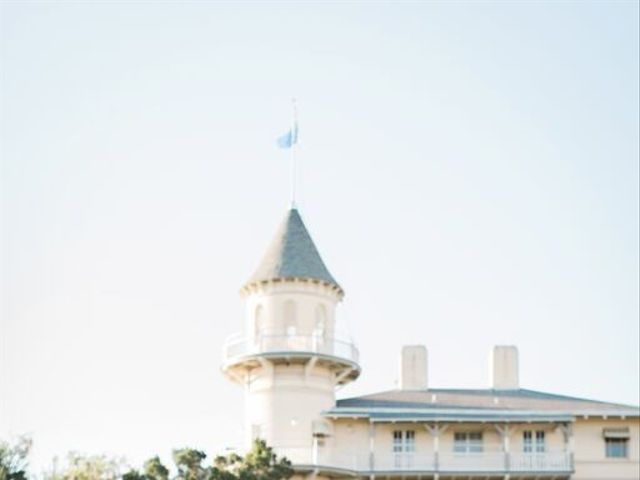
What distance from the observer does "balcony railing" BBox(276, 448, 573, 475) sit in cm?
5241

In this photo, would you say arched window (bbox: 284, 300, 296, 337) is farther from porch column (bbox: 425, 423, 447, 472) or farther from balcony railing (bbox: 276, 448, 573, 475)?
porch column (bbox: 425, 423, 447, 472)

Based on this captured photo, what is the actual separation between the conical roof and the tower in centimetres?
4

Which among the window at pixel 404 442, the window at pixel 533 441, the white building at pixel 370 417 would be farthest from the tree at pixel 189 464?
the window at pixel 533 441

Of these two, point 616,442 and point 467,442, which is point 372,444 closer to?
point 467,442

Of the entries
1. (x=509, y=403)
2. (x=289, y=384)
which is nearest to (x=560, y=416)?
(x=509, y=403)

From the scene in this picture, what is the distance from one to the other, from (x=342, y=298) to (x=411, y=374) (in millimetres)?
4064

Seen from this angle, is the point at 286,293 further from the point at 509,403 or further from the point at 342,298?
the point at 509,403

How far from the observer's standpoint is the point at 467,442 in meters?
54.0

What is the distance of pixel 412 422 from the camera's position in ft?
175

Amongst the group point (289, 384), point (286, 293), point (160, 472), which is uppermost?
point (286, 293)

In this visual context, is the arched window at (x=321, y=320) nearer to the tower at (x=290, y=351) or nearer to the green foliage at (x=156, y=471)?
the tower at (x=290, y=351)

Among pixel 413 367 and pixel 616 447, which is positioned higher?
pixel 413 367

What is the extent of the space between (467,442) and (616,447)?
220 inches

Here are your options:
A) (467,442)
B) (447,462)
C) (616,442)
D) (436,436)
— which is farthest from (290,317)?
(616,442)
